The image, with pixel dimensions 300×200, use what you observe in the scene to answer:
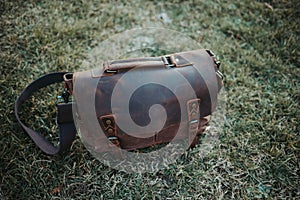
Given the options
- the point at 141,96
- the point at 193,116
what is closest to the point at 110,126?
the point at 141,96

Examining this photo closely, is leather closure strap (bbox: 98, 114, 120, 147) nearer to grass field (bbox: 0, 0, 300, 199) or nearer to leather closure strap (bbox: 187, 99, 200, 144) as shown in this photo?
grass field (bbox: 0, 0, 300, 199)

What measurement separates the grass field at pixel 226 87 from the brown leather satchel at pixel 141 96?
0.55ft

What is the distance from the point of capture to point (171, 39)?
90.7 inches

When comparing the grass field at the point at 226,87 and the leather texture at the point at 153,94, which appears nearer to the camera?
the leather texture at the point at 153,94

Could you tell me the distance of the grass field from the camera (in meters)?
1.62

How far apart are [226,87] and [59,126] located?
101 cm

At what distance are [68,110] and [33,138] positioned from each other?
11.3 inches

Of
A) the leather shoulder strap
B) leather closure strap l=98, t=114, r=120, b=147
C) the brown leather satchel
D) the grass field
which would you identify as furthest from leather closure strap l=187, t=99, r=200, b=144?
the leather shoulder strap

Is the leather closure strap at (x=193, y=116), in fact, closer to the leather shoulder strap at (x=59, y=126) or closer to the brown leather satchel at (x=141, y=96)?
the brown leather satchel at (x=141, y=96)

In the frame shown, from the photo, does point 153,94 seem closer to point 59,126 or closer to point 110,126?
point 110,126

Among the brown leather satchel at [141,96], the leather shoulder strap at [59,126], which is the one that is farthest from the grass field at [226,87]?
the brown leather satchel at [141,96]

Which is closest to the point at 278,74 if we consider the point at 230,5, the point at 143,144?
the point at 230,5

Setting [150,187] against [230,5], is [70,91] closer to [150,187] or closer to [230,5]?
[150,187]

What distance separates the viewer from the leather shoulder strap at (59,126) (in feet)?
5.21
